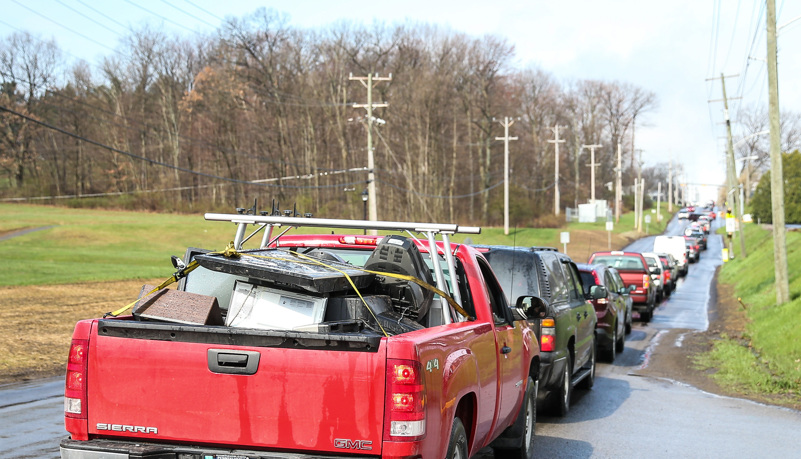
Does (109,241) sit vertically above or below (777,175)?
below

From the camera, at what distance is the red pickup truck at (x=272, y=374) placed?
4.30 m

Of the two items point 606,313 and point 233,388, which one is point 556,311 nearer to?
point 606,313

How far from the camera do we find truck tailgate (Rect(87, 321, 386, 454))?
169 inches

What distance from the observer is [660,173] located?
184375 mm

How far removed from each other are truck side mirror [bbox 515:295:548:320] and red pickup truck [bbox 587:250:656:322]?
714 inches

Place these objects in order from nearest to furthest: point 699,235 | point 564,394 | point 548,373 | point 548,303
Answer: point 548,373, point 548,303, point 564,394, point 699,235

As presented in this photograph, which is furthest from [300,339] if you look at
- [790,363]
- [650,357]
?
[650,357]

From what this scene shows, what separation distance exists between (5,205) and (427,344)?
7756 centimetres

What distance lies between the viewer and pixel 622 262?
2662 centimetres

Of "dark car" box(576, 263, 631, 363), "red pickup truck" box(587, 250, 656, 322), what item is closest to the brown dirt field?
"dark car" box(576, 263, 631, 363)

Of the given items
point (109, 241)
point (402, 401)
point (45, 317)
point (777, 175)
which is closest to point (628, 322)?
point (777, 175)

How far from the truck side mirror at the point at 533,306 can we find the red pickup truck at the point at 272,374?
191 centimetres

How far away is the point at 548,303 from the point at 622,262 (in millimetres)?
17624

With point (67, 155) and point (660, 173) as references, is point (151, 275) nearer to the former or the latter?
point (67, 155)
